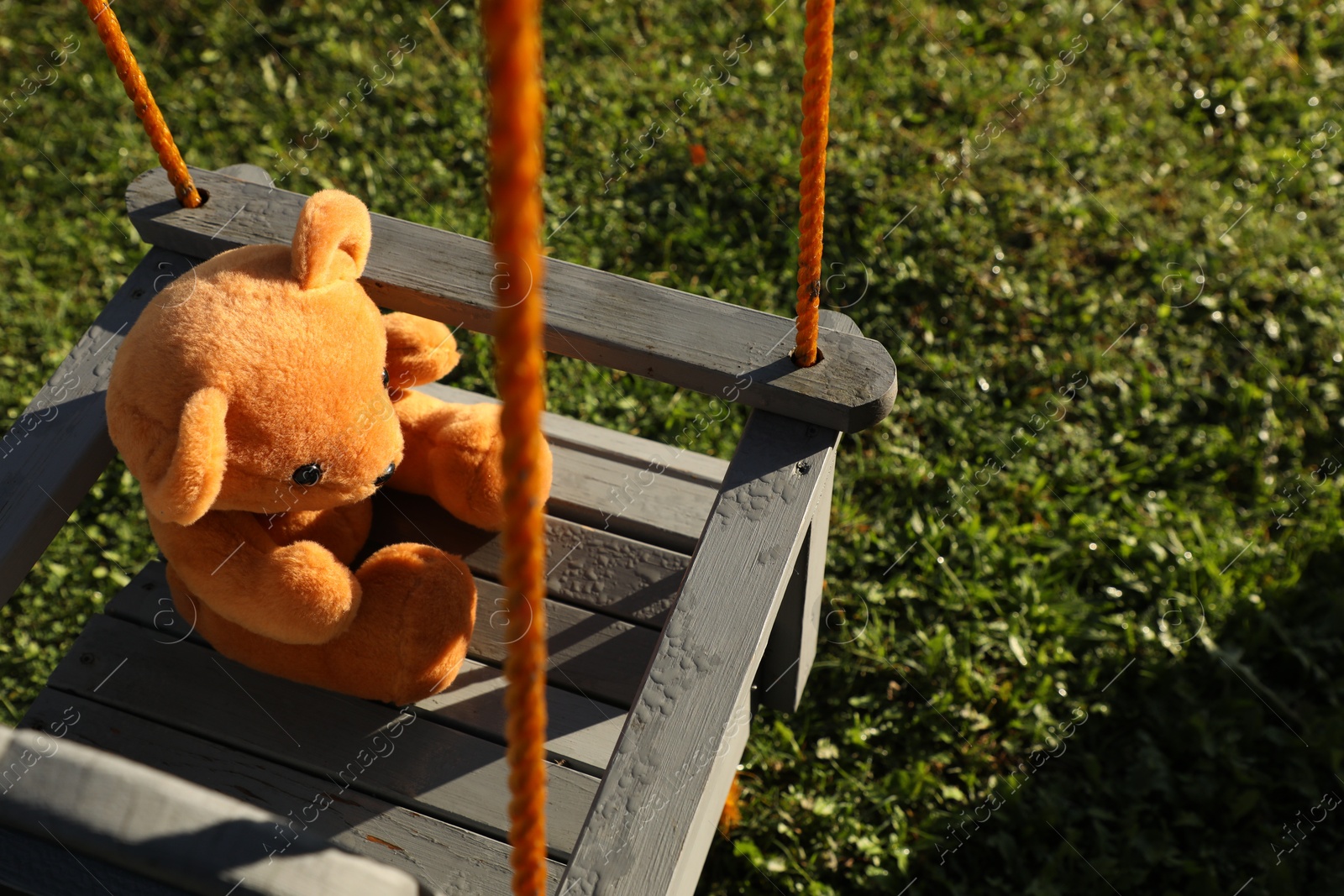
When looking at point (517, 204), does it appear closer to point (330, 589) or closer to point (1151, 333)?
point (330, 589)

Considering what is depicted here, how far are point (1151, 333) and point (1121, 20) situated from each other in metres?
1.69

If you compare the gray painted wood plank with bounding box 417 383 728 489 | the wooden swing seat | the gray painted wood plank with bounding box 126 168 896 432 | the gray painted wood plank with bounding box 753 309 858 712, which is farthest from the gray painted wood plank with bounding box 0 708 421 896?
the gray painted wood plank with bounding box 417 383 728 489

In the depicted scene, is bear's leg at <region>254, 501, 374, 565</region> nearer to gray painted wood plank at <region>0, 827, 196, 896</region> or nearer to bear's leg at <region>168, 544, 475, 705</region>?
bear's leg at <region>168, 544, 475, 705</region>

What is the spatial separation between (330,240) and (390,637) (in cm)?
73

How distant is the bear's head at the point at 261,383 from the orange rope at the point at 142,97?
1.00 feet

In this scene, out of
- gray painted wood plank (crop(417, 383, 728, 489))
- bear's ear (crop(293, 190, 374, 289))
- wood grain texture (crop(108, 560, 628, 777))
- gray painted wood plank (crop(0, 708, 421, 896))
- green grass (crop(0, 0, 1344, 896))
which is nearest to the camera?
gray painted wood plank (crop(0, 708, 421, 896))

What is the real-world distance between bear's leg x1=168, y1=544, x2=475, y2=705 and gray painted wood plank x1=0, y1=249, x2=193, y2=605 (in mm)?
262

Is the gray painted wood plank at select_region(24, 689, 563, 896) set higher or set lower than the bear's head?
lower

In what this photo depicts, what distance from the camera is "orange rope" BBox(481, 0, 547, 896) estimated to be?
0.64 m

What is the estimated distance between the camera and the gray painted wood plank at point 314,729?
6.35 feet

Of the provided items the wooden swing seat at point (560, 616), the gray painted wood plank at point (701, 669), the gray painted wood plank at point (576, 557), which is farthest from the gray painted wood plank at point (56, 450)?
the gray painted wood plank at point (701, 669)

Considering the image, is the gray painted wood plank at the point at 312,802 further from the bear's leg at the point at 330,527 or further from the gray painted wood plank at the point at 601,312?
the gray painted wood plank at the point at 601,312

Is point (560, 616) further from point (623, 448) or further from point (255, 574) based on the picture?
point (255, 574)

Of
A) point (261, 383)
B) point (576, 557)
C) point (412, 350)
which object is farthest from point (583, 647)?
point (261, 383)
